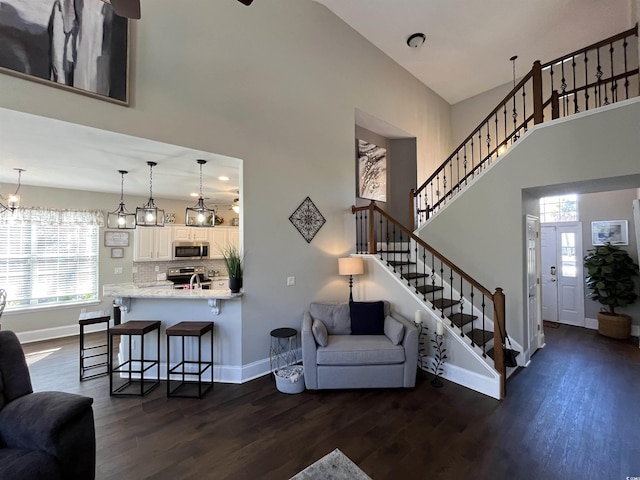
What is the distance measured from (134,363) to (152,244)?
10.9ft

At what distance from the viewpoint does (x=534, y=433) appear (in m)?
2.41

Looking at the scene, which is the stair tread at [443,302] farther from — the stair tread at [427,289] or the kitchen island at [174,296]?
the kitchen island at [174,296]

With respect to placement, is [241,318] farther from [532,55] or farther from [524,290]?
[532,55]

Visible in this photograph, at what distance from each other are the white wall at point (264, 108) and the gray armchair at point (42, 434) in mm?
1798

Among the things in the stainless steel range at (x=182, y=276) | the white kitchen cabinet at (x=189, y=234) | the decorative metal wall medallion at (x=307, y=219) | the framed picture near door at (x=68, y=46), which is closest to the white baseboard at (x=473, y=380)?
the decorative metal wall medallion at (x=307, y=219)

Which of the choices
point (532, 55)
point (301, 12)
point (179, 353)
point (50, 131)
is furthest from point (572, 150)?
point (50, 131)

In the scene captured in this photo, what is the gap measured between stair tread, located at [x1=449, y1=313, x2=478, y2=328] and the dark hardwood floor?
31.4 inches

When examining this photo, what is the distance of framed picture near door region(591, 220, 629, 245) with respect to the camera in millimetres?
4938

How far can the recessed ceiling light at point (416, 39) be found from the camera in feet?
15.6

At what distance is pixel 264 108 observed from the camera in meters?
3.60

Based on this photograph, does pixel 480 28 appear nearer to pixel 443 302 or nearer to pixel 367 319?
pixel 443 302

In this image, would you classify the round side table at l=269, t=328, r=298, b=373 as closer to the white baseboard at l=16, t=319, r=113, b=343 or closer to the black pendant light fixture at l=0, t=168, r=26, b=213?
the white baseboard at l=16, t=319, r=113, b=343

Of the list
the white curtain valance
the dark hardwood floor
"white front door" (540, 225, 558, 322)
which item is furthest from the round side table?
"white front door" (540, 225, 558, 322)

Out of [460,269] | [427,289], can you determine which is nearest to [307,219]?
[427,289]
